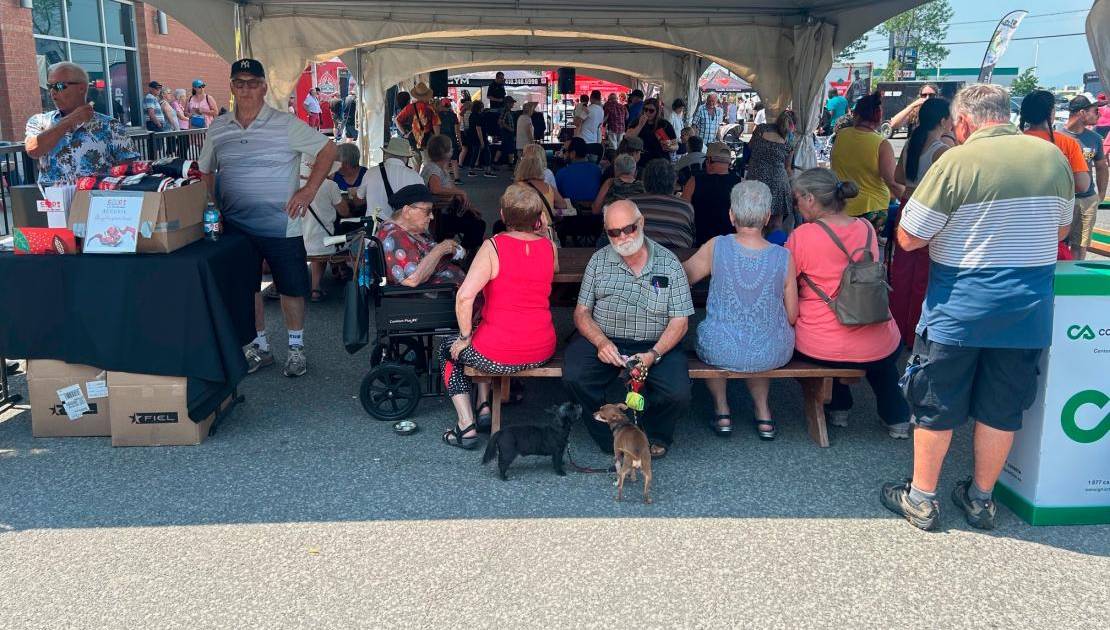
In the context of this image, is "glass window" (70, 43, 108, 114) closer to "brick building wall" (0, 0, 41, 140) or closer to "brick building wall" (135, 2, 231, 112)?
"brick building wall" (135, 2, 231, 112)

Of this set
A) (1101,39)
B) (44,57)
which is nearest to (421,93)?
(44,57)

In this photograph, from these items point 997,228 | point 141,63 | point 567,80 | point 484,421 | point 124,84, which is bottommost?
point 484,421

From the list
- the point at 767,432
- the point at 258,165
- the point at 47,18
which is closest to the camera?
the point at 767,432

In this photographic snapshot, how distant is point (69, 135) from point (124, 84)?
1516cm

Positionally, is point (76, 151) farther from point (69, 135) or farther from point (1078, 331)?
point (1078, 331)

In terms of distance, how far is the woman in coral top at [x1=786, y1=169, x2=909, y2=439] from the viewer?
4.15 m

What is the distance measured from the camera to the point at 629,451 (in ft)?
11.9

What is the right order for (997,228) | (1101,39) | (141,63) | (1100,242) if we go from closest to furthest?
1. (997,228)
2. (1101,39)
3. (1100,242)
4. (141,63)

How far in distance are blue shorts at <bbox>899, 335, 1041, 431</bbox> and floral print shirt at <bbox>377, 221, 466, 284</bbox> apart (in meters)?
2.36

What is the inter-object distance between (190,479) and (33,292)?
1.22 m

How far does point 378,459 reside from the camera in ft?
13.4

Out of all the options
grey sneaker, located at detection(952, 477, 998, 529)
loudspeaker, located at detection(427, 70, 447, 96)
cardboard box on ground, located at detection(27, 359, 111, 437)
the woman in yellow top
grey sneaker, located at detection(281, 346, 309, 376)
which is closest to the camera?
grey sneaker, located at detection(952, 477, 998, 529)

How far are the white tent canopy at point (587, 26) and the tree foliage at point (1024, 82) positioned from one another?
58.8m

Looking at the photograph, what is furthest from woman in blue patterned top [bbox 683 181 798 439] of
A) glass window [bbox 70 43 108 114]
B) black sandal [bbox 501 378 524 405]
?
glass window [bbox 70 43 108 114]
